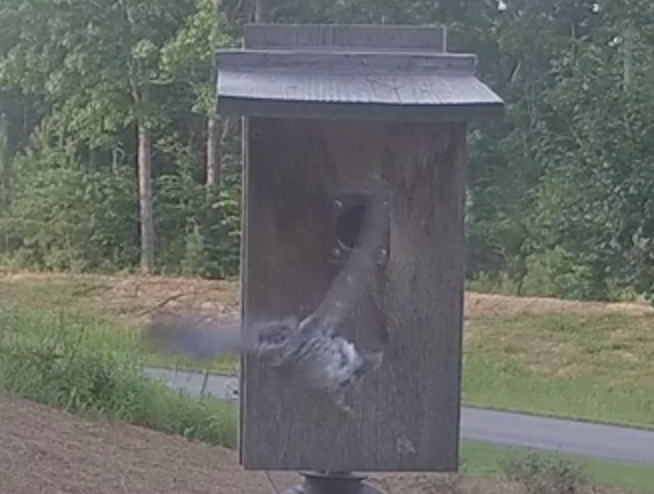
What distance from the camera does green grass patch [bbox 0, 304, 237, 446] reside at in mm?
6734

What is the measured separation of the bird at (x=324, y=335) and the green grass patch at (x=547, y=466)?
3977 millimetres

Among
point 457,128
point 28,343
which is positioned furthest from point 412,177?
point 28,343

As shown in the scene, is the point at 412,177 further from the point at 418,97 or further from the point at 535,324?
the point at 535,324

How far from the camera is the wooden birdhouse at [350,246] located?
2.26 m

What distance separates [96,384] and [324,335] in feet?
15.5

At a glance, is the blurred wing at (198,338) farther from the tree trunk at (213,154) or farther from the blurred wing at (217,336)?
the tree trunk at (213,154)

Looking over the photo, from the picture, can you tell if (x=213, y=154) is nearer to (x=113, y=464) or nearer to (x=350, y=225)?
(x=113, y=464)

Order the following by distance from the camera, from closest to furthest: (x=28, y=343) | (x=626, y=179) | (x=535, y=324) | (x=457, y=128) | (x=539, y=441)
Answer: (x=457, y=128)
(x=28, y=343)
(x=539, y=441)
(x=626, y=179)
(x=535, y=324)

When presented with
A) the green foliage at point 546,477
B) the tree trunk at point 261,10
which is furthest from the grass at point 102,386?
the tree trunk at point 261,10

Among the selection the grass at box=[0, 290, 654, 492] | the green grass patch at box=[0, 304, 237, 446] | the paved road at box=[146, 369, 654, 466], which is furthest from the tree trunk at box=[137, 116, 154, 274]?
the green grass patch at box=[0, 304, 237, 446]

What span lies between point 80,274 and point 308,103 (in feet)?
53.1

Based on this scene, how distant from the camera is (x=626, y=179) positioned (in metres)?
11.0

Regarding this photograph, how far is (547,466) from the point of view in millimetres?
6160

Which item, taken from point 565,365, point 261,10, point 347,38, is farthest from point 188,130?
point 347,38
